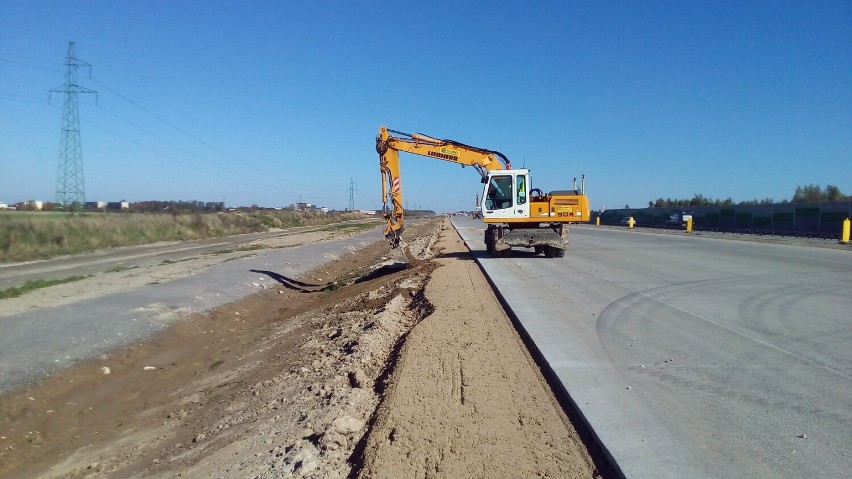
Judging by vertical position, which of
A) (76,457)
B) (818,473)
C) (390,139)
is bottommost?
(76,457)

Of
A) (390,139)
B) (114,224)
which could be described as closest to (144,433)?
(390,139)

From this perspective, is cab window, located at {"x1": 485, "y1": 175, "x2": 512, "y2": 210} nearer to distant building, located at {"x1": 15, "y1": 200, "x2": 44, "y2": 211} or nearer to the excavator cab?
the excavator cab

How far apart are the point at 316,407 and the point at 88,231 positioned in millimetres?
41138

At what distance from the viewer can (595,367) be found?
811cm

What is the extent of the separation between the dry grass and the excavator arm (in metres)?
22.3

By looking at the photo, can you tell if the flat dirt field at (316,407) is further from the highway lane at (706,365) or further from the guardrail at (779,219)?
the guardrail at (779,219)

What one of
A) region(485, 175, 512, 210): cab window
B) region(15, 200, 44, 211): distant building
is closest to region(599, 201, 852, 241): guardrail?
region(485, 175, 512, 210): cab window

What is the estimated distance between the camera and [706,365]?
810 cm

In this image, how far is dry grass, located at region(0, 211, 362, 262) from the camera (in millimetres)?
35562

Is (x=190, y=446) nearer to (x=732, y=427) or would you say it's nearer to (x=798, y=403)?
(x=732, y=427)

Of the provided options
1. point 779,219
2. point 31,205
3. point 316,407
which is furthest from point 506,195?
point 31,205

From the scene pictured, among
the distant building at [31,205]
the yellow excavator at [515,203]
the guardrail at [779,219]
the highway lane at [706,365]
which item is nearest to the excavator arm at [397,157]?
the yellow excavator at [515,203]

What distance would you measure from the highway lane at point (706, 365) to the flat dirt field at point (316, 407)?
1.78ft

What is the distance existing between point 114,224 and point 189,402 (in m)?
42.6
